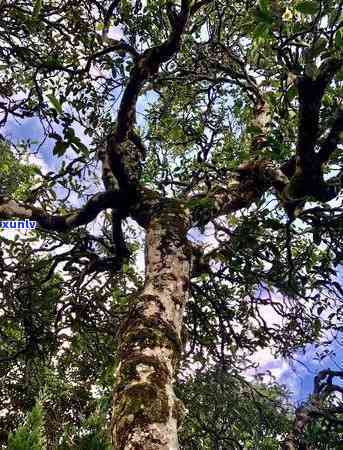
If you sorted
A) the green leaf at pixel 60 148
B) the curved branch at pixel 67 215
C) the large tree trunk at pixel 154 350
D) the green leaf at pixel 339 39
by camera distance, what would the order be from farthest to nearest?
1. the curved branch at pixel 67 215
2. the green leaf at pixel 60 148
3. the green leaf at pixel 339 39
4. the large tree trunk at pixel 154 350

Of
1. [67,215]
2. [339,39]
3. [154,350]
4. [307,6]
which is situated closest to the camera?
[307,6]

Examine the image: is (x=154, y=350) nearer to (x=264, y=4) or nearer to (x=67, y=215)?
(x=264, y=4)

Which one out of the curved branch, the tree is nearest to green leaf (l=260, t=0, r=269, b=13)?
the tree

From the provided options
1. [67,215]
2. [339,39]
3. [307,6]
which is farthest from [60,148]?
[67,215]

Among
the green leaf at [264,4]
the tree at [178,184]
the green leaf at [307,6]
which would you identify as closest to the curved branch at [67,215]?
the tree at [178,184]

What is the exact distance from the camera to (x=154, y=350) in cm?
292

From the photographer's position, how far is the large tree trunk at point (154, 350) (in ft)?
7.63

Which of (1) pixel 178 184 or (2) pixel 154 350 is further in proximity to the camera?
(1) pixel 178 184

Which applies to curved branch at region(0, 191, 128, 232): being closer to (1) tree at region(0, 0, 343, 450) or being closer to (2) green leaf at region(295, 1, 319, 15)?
(1) tree at region(0, 0, 343, 450)

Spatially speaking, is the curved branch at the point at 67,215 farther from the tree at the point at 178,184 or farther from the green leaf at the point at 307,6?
the green leaf at the point at 307,6

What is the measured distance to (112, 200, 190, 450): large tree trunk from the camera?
7.63ft

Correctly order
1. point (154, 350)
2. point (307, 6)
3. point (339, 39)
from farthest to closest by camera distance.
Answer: point (154, 350) < point (339, 39) < point (307, 6)

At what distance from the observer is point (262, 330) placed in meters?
6.70

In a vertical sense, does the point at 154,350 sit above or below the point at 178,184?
below
